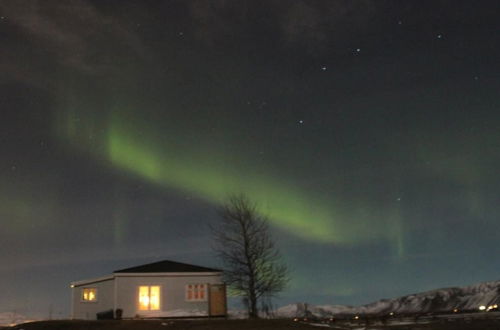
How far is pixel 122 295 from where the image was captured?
4275 cm

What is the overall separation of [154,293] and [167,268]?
215 cm

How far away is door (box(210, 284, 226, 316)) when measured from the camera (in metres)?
44.1

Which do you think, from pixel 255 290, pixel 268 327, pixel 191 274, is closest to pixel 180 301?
pixel 191 274

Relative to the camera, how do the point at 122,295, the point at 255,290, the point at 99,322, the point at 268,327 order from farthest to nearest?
1. the point at 255,290
2. the point at 122,295
3. the point at 99,322
4. the point at 268,327

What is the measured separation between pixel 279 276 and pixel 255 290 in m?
2.14

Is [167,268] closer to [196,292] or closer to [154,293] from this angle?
[154,293]

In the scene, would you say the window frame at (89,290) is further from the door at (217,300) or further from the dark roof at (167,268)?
the door at (217,300)

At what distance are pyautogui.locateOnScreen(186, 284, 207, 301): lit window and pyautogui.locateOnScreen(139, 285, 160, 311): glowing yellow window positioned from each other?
2160 mm

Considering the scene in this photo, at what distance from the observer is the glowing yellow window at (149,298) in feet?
141

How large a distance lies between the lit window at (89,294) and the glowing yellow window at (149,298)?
152 inches

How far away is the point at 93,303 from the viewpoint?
4438 centimetres

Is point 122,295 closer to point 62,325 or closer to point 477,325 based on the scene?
point 62,325

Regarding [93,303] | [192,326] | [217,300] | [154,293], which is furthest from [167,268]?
[192,326]

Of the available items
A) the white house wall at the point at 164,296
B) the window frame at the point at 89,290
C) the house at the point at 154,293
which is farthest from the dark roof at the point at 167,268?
the window frame at the point at 89,290
